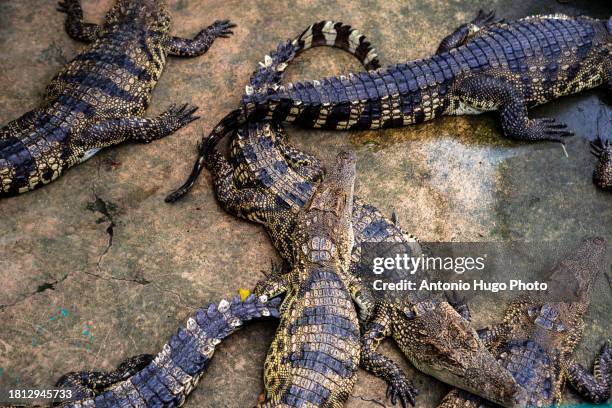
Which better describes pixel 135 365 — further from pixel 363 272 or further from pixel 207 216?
pixel 363 272

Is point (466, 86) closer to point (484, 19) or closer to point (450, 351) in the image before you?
point (484, 19)

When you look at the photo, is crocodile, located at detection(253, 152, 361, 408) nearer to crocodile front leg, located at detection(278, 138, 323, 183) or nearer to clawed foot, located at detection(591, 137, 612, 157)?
crocodile front leg, located at detection(278, 138, 323, 183)

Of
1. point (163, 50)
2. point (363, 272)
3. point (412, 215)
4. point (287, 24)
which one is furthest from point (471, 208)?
point (163, 50)

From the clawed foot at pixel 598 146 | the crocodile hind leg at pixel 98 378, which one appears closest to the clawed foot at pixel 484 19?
the clawed foot at pixel 598 146

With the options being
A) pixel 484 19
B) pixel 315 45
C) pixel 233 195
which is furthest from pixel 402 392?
pixel 484 19

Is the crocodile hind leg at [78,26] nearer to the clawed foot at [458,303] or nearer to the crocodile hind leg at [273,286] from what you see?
the crocodile hind leg at [273,286]
